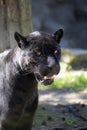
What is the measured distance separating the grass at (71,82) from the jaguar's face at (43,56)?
4.26m

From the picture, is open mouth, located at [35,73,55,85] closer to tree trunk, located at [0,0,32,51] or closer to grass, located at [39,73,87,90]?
tree trunk, located at [0,0,32,51]

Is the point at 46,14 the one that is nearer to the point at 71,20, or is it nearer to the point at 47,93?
the point at 71,20

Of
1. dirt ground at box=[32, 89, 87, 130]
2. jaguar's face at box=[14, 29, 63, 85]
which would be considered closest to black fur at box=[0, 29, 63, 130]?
jaguar's face at box=[14, 29, 63, 85]

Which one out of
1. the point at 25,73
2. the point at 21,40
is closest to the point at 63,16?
the point at 25,73

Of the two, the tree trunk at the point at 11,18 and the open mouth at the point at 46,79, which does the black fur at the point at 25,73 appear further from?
the tree trunk at the point at 11,18

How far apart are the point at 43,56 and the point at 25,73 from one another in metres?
0.41

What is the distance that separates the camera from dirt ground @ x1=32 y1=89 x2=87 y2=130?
20.4 feet

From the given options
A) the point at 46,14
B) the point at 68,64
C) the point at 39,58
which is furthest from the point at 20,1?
the point at 46,14

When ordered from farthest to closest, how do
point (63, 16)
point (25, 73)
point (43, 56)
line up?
1. point (63, 16)
2. point (25, 73)
3. point (43, 56)

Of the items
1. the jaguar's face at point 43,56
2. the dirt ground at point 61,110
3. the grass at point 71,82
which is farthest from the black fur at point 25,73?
the grass at point 71,82

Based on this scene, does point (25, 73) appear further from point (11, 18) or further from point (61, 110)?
point (61, 110)

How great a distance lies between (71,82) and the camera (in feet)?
28.8

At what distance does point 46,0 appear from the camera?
1462 centimetres

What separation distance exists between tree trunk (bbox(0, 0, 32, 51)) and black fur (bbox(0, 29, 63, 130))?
132cm
